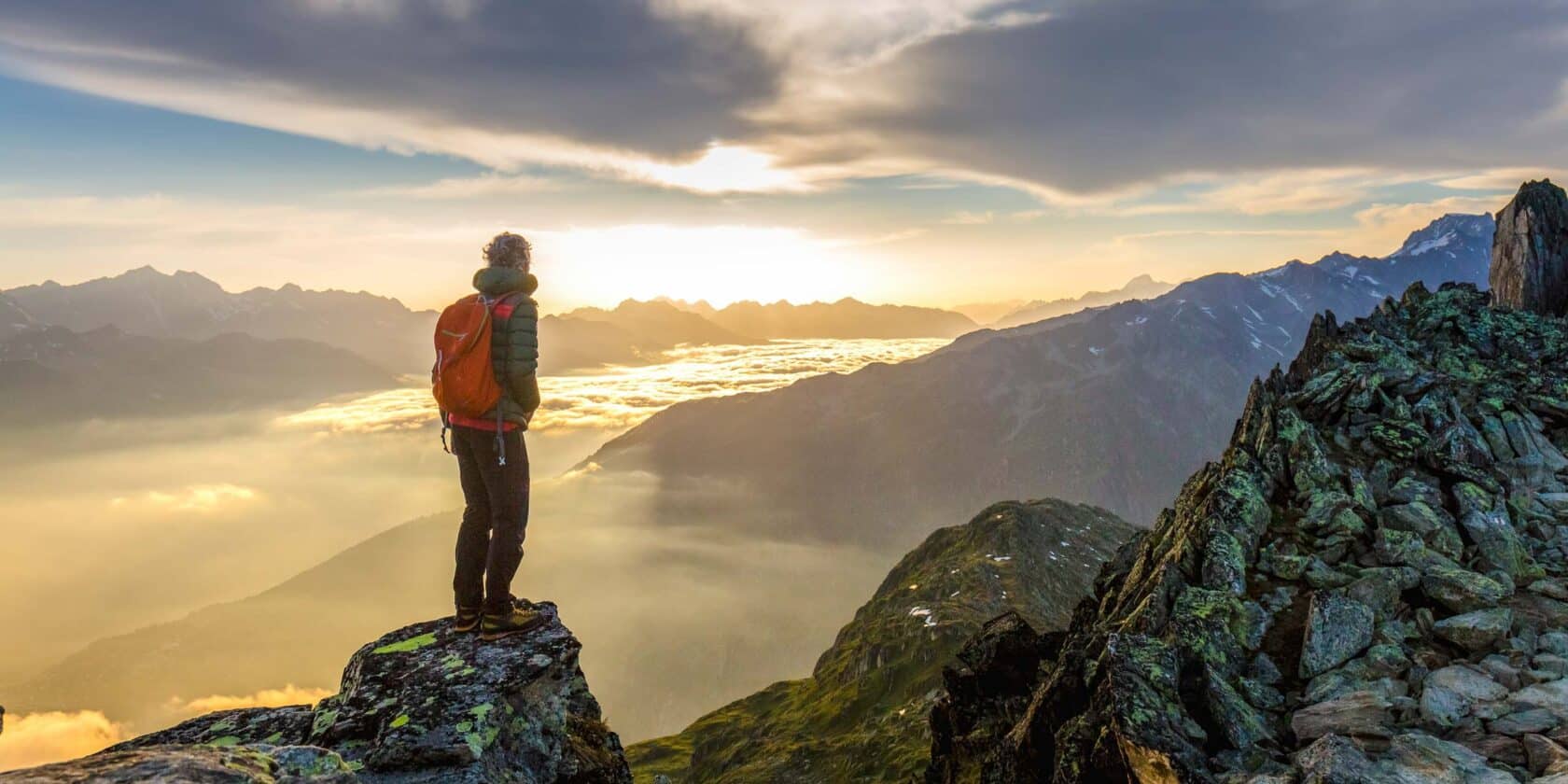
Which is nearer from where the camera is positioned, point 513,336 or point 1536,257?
point 513,336

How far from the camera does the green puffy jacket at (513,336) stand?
14.8 m

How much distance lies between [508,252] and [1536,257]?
199ft

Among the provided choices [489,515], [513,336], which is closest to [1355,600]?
[489,515]

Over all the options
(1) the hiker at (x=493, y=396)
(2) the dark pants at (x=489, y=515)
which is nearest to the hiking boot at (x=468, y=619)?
(2) the dark pants at (x=489, y=515)

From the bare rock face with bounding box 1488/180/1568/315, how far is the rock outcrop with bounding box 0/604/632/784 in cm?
5489

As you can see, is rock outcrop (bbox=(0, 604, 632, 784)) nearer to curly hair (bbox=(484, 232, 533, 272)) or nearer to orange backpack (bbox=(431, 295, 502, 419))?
orange backpack (bbox=(431, 295, 502, 419))

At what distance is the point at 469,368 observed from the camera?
14836 mm

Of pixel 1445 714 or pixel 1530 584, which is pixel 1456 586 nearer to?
pixel 1530 584

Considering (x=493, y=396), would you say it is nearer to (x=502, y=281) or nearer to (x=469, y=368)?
(x=469, y=368)

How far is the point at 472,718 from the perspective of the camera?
1409 cm

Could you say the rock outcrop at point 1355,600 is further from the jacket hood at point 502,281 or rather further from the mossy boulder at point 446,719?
the jacket hood at point 502,281

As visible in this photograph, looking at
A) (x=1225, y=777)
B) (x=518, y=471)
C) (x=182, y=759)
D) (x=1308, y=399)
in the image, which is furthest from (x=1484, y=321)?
(x=182, y=759)

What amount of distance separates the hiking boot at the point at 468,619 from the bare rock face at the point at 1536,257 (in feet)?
184

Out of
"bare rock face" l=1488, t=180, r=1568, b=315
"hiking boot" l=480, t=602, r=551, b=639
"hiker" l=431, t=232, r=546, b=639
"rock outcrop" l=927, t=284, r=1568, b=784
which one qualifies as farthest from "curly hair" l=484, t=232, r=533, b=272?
"bare rock face" l=1488, t=180, r=1568, b=315
